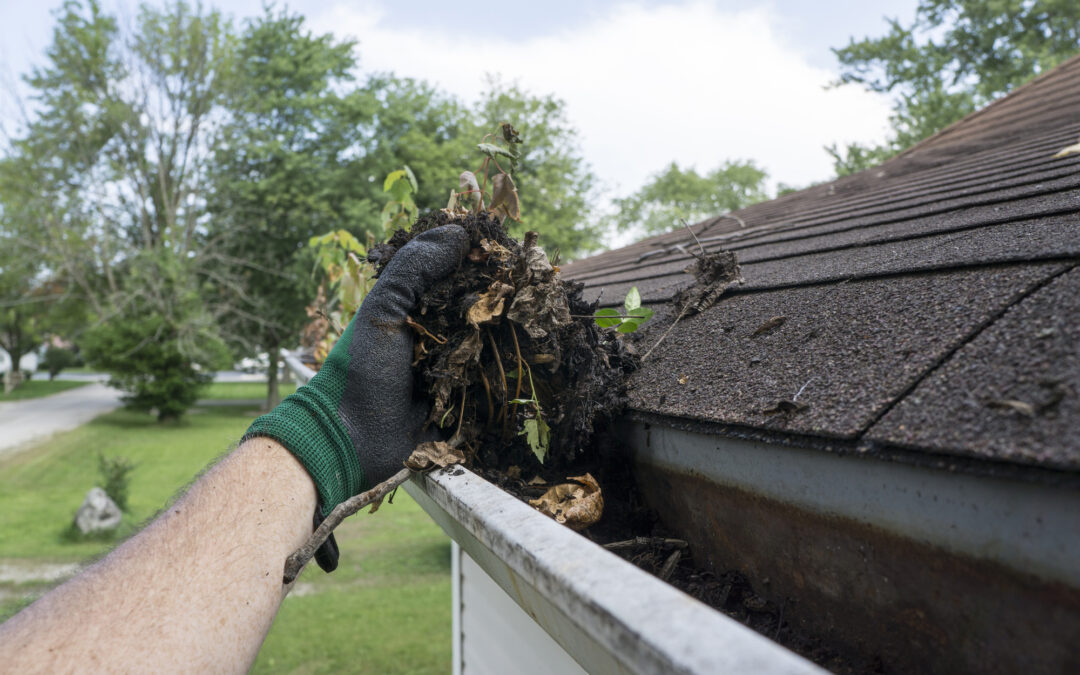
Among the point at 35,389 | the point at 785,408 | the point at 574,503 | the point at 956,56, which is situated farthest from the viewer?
the point at 35,389

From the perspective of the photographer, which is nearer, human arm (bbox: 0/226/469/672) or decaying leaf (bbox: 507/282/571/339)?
human arm (bbox: 0/226/469/672)

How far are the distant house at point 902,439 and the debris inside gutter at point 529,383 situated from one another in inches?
3.4

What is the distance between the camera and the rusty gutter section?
0.62 metres

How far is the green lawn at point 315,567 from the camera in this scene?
6672 millimetres

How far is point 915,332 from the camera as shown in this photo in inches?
37.0

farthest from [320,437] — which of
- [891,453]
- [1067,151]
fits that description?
[1067,151]

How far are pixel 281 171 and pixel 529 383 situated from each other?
875 inches

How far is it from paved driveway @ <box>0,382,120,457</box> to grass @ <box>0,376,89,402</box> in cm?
82

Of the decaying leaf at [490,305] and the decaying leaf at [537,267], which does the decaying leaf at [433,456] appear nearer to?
the decaying leaf at [490,305]

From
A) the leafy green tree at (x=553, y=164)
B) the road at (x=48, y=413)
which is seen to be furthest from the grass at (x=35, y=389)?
the leafy green tree at (x=553, y=164)

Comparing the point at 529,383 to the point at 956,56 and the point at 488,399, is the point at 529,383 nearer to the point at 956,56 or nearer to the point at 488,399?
the point at 488,399

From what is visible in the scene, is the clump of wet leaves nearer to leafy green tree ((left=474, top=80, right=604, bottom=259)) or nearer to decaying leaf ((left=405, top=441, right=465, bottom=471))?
decaying leaf ((left=405, top=441, right=465, bottom=471))

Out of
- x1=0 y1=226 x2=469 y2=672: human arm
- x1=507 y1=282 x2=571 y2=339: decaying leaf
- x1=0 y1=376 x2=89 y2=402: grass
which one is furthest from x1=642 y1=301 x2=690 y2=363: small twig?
x1=0 y1=376 x2=89 y2=402: grass

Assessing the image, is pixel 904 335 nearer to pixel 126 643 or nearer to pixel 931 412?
pixel 931 412
